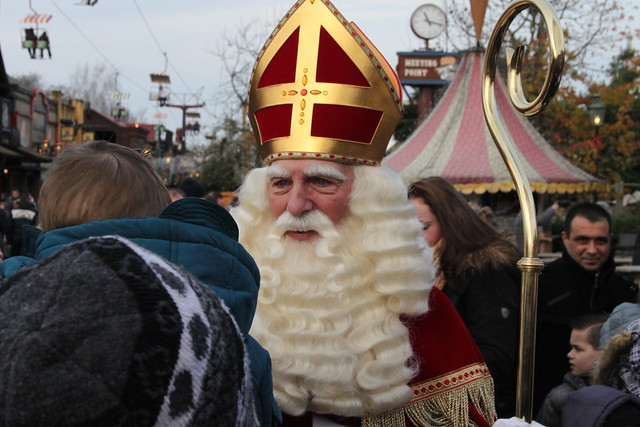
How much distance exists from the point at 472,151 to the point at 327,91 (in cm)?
1269

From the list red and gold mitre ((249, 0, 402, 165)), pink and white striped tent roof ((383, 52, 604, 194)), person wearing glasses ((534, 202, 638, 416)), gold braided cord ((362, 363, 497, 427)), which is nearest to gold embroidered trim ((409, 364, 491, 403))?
gold braided cord ((362, 363, 497, 427))

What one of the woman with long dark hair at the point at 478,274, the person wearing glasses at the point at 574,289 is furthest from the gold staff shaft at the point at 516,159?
the person wearing glasses at the point at 574,289

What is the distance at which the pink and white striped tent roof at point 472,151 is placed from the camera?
14.5 meters

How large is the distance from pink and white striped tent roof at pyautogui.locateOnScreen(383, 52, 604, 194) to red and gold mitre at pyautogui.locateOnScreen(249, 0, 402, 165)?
37.9ft

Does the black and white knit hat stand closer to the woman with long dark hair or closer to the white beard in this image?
the white beard

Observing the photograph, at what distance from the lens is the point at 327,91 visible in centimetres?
277

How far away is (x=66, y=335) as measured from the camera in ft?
3.11

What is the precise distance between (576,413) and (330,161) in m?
1.22

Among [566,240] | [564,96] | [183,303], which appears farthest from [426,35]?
[183,303]

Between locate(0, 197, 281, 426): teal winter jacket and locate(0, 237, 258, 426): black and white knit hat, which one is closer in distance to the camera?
locate(0, 237, 258, 426): black and white knit hat

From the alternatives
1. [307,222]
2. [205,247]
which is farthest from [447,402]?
[205,247]

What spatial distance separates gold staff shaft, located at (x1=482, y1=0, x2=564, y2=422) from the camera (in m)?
2.20

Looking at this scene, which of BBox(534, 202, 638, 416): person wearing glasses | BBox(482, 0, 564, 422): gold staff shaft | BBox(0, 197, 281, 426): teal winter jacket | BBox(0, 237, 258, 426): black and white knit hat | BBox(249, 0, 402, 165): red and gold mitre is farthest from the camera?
BBox(534, 202, 638, 416): person wearing glasses

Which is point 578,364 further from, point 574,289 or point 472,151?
point 472,151
